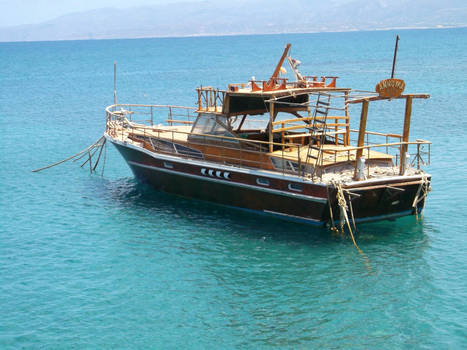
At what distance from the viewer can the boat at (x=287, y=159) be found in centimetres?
2027

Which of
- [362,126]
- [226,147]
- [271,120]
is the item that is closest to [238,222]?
[226,147]

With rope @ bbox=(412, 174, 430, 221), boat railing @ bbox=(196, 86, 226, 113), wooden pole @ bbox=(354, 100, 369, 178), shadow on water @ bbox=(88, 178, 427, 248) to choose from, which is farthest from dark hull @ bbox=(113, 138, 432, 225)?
boat railing @ bbox=(196, 86, 226, 113)

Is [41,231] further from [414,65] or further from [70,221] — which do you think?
[414,65]

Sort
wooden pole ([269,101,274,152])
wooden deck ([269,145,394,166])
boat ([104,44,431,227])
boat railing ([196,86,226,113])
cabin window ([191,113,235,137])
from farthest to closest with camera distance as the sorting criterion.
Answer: boat railing ([196,86,226,113])
cabin window ([191,113,235,137])
wooden pole ([269,101,274,152])
wooden deck ([269,145,394,166])
boat ([104,44,431,227])

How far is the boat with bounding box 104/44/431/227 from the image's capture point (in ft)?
66.5

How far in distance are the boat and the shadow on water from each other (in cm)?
38

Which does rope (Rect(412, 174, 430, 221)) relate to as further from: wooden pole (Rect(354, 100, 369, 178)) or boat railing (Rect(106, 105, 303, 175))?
boat railing (Rect(106, 105, 303, 175))

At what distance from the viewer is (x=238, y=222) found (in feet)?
73.7

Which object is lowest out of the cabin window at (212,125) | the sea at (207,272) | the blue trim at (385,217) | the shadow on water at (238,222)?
the sea at (207,272)

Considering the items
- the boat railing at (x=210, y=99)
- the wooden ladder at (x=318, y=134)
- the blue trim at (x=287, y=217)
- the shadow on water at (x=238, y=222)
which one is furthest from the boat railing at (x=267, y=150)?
the shadow on water at (x=238, y=222)

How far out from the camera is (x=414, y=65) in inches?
3410

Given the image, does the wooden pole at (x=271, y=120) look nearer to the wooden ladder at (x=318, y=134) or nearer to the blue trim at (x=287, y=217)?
the wooden ladder at (x=318, y=134)

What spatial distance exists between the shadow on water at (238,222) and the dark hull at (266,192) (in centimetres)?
34

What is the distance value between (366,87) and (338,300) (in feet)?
159
